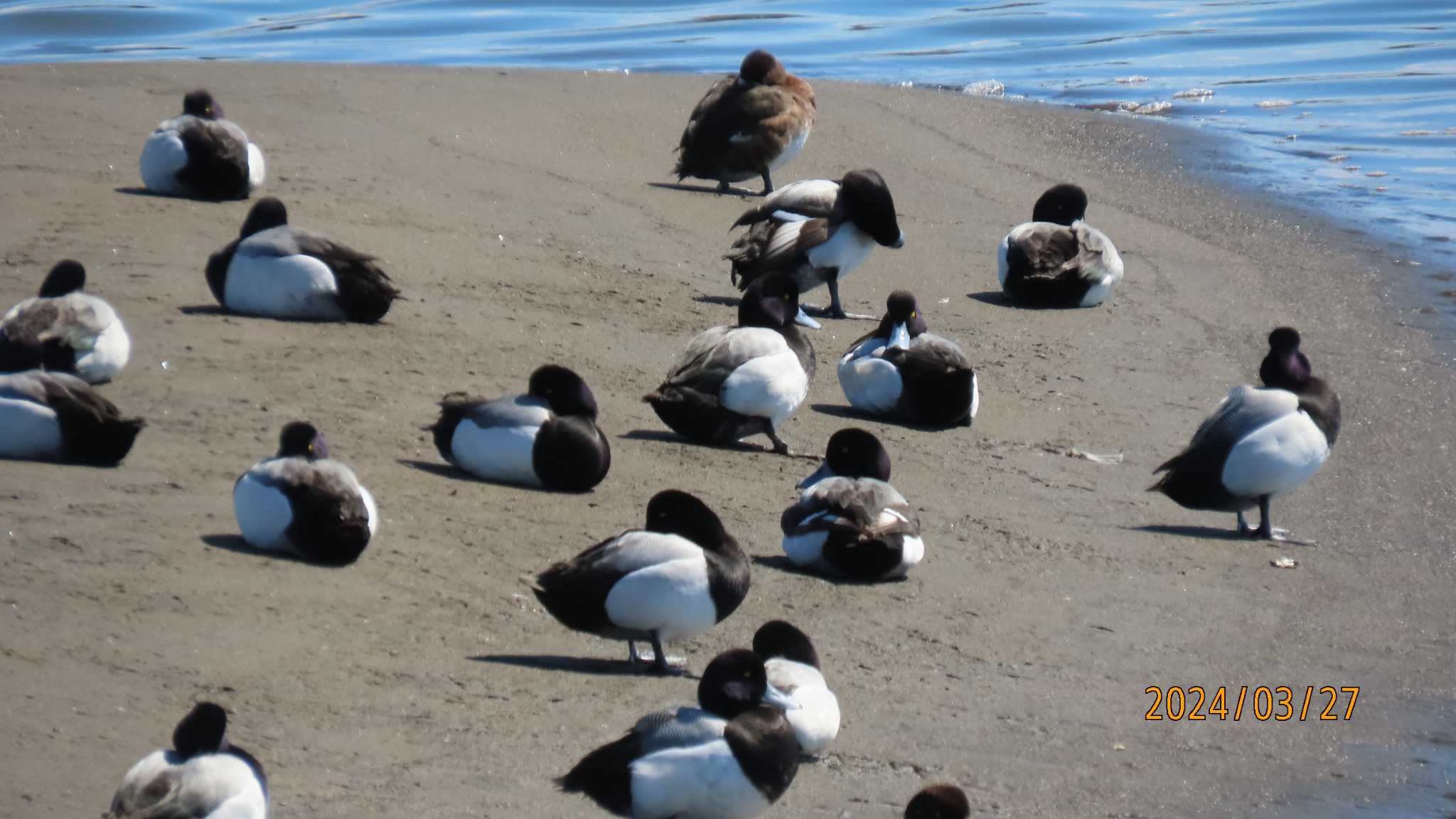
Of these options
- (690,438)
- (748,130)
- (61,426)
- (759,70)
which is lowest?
(690,438)

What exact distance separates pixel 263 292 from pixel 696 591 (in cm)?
382

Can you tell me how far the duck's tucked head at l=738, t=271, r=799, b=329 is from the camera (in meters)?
8.46

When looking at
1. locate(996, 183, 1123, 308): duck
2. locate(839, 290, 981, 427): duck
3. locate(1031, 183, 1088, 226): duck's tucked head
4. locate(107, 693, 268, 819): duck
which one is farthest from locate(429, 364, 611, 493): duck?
locate(1031, 183, 1088, 226): duck's tucked head

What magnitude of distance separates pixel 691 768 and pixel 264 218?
5.23 meters

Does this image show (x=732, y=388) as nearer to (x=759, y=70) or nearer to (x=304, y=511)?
(x=304, y=511)

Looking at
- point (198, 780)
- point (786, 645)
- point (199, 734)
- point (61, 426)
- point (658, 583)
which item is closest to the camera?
point (198, 780)

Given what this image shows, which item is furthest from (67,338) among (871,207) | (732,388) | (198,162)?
(871,207)

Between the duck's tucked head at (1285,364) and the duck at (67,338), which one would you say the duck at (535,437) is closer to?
the duck at (67,338)

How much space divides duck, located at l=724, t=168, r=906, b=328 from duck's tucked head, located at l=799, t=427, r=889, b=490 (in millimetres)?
3335

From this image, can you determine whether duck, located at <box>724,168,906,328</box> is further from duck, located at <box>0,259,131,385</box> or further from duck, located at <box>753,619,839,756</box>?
duck, located at <box>753,619,839,756</box>

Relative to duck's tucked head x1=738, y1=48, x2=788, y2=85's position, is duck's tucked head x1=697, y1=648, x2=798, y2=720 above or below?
below

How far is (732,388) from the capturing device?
303 inches

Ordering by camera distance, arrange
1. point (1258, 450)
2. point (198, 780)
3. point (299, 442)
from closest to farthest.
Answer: point (198, 780), point (299, 442), point (1258, 450)

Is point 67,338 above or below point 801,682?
above
